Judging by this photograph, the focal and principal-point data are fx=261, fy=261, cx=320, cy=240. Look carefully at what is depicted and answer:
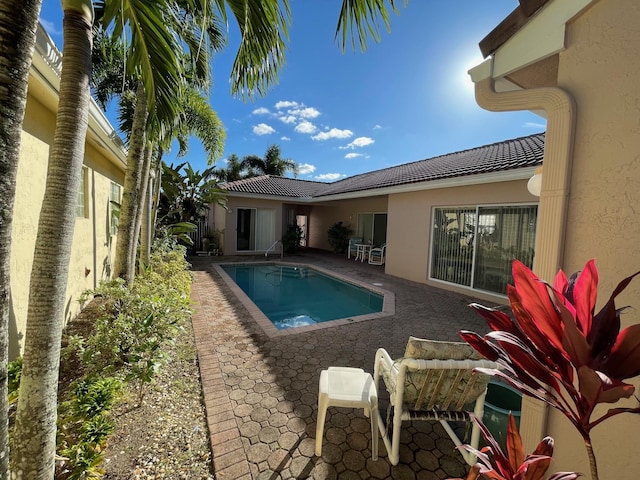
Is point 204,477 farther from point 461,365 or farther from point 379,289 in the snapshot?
point 379,289

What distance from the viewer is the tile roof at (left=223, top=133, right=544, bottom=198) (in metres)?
8.55

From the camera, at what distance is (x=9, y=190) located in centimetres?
137

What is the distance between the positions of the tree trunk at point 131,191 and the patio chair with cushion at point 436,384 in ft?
17.0

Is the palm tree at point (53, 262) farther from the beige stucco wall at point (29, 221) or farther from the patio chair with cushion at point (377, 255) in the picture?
the patio chair with cushion at point (377, 255)

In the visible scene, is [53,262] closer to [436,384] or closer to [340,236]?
[436,384]

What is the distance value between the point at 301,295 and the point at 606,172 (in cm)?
933

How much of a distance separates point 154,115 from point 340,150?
81.5ft

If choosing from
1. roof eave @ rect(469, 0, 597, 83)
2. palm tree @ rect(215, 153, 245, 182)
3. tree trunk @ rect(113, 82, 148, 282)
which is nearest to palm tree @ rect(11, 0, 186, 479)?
tree trunk @ rect(113, 82, 148, 282)

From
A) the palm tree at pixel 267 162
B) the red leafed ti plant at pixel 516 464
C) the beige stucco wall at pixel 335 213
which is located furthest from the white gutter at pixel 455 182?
the palm tree at pixel 267 162

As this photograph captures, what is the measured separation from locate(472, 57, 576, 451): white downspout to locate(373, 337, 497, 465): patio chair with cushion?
44 cm

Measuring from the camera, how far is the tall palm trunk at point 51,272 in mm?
1733

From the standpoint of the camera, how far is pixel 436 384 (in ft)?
8.89

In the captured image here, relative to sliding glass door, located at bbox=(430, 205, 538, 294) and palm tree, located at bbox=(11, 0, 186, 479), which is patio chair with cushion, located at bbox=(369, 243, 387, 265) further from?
palm tree, located at bbox=(11, 0, 186, 479)

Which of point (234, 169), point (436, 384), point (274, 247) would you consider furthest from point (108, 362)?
point (234, 169)
